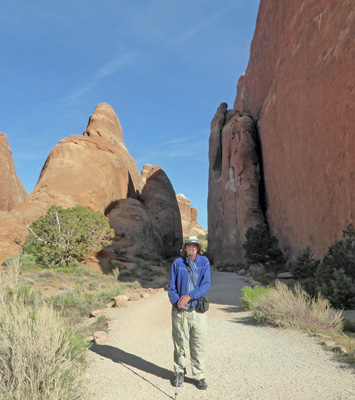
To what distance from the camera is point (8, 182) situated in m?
42.6

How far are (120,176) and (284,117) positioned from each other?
59.4 ft

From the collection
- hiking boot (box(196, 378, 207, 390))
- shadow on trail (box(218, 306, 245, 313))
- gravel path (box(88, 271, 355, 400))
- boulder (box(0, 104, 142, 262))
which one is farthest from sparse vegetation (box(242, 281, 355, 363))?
boulder (box(0, 104, 142, 262))

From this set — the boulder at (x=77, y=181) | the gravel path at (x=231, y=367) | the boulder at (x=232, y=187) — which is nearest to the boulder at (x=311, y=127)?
the boulder at (x=232, y=187)

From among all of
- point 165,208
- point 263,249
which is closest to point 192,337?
point 263,249

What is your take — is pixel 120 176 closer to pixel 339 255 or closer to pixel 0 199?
pixel 0 199

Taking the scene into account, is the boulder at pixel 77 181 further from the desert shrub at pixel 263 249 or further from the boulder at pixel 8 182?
the boulder at pixel 8 182

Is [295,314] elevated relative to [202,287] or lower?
lower

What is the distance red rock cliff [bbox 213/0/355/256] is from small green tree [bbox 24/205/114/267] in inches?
510

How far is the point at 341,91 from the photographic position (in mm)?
14172

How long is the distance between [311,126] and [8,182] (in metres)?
Result: 38.7

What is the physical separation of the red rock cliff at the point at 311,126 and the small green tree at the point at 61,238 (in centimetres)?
1295

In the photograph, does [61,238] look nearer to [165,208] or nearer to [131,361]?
[131,361]

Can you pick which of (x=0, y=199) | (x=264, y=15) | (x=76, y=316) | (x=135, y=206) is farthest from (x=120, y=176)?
(x=76, y=316)

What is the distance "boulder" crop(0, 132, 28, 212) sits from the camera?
41.0 m
